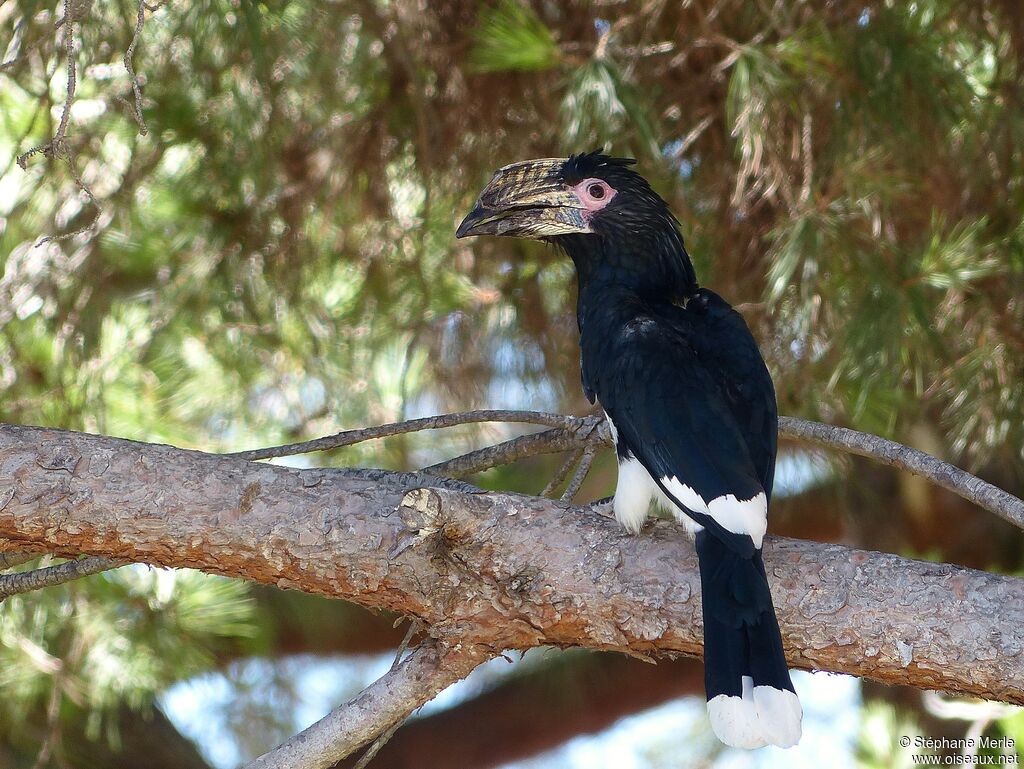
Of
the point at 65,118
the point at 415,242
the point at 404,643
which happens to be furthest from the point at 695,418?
the point at 415,242

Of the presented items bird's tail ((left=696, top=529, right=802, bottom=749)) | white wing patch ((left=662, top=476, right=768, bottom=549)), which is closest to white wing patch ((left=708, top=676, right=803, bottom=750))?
bird's tail ((left=696, top=529, right=802, bottom=749))

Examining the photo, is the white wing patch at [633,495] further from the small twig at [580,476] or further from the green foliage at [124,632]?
the green foliage at [124,632]

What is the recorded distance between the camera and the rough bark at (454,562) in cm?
166

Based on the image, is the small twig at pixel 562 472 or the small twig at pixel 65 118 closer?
the small twig at pixel 65 118

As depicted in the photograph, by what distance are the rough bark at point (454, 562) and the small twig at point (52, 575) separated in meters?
0.03

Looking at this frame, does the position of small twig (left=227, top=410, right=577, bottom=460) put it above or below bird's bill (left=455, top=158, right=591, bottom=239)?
below

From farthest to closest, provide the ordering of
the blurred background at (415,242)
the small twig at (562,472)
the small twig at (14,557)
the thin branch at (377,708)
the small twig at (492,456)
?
the blurred background at (415,242) < the small twig at (562,472) < the small twig at (492,456) < the small twig at (14,557) < the thin branch at (377,708)

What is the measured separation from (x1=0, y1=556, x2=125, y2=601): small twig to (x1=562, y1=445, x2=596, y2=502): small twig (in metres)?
0.68

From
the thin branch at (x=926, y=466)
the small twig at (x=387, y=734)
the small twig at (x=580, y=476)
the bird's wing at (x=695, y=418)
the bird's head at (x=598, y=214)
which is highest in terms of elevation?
the bird's head at (x=598, y=214)

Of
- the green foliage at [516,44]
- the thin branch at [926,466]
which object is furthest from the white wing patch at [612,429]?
the green foliage at [516,44]

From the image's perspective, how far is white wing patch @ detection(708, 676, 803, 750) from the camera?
168cm

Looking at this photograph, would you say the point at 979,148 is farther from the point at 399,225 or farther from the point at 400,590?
the point at 400,590

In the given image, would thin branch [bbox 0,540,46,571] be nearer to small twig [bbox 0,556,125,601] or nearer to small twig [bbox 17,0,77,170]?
small twig [bbox 0,556,125,601]

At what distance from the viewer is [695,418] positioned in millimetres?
1988
